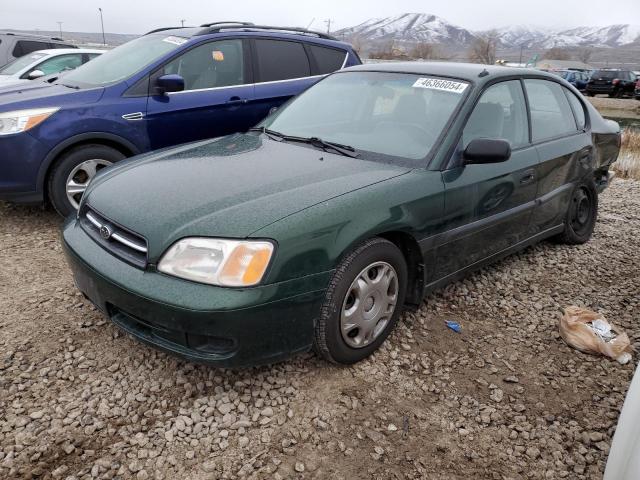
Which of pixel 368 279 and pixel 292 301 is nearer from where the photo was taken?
pixel 292 301

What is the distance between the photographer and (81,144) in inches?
174

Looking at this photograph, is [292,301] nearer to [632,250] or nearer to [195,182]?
[195,182]

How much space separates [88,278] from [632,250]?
4.53 m

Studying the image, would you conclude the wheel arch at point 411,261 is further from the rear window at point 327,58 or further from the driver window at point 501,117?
the rear window at point 327,58

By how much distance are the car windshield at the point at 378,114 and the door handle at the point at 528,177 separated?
2.49 ft

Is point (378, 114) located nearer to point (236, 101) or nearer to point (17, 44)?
point (236, 101)

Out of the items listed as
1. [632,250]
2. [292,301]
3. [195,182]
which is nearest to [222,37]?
[195,182]

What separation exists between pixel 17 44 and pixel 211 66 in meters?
9.73

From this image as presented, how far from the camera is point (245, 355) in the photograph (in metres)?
2.33

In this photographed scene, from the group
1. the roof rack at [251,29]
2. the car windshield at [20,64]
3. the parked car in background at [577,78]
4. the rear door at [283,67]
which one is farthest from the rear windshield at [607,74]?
the car windshield at [20,64]

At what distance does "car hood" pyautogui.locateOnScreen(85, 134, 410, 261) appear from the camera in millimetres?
2355

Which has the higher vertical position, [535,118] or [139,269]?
[535,118]

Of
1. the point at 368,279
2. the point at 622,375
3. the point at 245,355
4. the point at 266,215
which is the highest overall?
the point at 266,215

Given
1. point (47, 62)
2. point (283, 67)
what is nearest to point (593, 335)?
point (283, 67)
